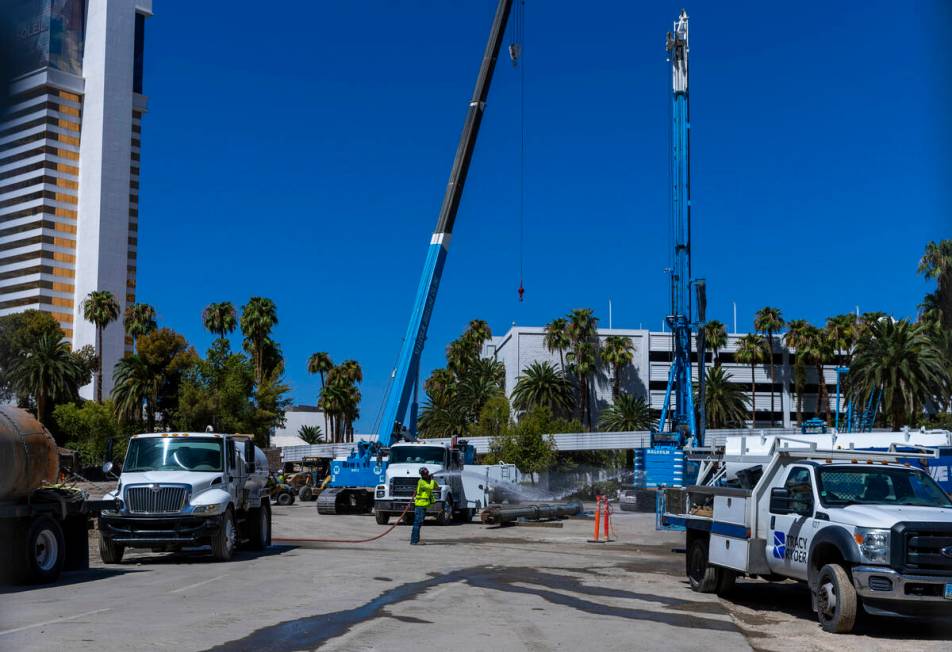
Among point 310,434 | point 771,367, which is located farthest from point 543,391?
point 310,434

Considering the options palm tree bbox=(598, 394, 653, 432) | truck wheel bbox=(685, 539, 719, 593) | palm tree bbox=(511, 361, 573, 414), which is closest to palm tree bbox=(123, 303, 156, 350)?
palm tree bbox=(511, 361, 573, 414)

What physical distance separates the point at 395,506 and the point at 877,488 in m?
21.8

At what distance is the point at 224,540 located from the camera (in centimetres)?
1905

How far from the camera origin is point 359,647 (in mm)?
→ 9609

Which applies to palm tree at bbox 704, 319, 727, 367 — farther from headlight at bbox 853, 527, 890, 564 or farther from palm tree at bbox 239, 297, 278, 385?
headlight at bbox 853, 527, 890, 564

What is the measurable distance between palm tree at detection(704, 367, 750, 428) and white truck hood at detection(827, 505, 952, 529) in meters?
76.0

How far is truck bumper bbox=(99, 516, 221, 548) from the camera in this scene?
18266 mm

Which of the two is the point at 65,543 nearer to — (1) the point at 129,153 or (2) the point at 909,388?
(2) the point at 909,388

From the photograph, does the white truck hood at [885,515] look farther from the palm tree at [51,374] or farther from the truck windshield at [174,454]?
the palm tree at [51,374]

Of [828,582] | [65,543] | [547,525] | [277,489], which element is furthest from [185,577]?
[277,489]

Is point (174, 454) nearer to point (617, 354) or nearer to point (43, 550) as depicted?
point (43, 550)

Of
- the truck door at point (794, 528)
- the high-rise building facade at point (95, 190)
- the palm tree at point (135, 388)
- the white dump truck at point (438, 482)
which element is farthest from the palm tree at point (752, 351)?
the truck door at point (794, 528)

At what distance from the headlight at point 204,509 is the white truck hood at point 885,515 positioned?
38.4ft

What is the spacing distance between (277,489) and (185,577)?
3273 cm
